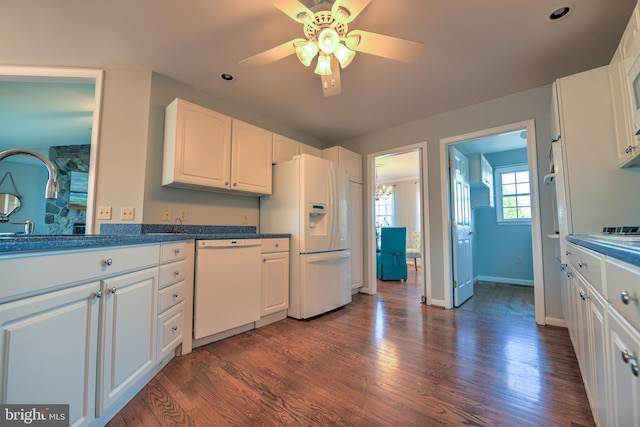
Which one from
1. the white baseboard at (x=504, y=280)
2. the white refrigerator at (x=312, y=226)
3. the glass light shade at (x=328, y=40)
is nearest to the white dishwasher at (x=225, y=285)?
the white refrigerator at (x=312, y=226)

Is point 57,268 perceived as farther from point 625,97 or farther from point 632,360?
point 625,97

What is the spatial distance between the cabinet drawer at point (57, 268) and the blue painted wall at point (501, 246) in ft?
16.7

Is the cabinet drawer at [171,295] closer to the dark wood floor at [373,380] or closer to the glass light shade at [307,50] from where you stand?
the dark wood floor at [373,380]

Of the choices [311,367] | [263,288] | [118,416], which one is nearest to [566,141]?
[311,367]

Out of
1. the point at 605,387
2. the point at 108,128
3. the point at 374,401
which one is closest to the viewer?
the point at 605,387

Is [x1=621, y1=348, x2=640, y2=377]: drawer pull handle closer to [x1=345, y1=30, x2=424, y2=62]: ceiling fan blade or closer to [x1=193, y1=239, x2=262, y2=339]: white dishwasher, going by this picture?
[x1=345, y1=30, x2=424, y2=62]: ceiling fan blade

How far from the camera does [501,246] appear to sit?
469cm

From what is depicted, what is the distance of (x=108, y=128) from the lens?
2.30 m

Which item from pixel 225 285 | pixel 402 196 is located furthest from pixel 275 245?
pixel 402 196

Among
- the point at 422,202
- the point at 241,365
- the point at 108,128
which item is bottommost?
the point at 241,365

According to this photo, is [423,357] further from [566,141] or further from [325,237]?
[566,141]

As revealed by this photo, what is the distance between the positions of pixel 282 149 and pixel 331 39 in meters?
1.65

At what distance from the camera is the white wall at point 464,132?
2604mm

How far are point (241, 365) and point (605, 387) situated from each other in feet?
6.04
